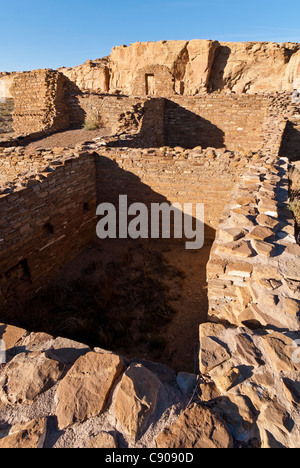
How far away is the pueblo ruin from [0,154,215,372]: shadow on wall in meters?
0.03

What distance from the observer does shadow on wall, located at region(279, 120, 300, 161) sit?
384 inches

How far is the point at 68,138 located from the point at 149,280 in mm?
6208

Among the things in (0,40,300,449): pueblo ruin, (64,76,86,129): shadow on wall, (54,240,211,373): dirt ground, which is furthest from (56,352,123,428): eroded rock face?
(64,76,86,129): shadow on wall

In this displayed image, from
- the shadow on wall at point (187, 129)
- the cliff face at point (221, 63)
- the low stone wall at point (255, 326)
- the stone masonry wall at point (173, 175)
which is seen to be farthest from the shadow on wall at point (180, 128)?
the cliff face at point (221, 63)

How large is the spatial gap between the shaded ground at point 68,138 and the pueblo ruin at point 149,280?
0.34ft

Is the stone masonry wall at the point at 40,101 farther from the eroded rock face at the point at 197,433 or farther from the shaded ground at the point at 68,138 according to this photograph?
the eroded rock face at the point at 197,433

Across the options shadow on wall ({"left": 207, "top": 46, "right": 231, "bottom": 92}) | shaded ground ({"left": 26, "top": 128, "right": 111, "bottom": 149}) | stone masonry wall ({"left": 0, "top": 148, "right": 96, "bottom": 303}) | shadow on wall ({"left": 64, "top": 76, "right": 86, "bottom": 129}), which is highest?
shadow on wall ({"left": 207, "top": 46, "right": 231, "bottom": 92})

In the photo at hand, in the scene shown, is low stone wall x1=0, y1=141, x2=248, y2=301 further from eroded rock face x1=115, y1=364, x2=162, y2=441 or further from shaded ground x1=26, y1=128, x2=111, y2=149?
eroded rock face x1=115, y1=364, x2=162, y2=441

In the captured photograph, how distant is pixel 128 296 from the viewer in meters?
4.81

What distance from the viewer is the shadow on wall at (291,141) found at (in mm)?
9742

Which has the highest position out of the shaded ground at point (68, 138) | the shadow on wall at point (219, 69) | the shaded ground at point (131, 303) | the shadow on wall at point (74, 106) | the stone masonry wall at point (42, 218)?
the shadow on wall at point (219, 69)

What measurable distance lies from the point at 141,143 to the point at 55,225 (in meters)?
4.70

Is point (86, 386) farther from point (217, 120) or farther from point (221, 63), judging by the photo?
point (221, 63)

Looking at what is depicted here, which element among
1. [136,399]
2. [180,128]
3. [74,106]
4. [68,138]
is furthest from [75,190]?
[180,128]
